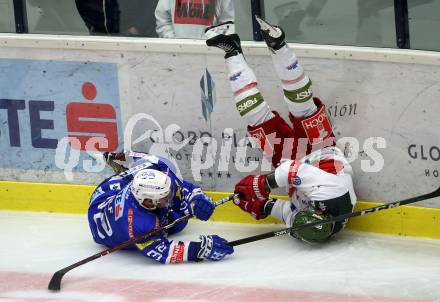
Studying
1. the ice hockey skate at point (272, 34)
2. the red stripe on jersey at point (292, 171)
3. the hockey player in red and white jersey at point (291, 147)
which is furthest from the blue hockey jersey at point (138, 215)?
the ice hockey skate at point (272, 34)

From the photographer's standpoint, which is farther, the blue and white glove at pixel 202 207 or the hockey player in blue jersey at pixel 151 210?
the blue and white glove at pixel 202 207

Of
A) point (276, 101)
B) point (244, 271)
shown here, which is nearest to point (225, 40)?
point (276, 101)

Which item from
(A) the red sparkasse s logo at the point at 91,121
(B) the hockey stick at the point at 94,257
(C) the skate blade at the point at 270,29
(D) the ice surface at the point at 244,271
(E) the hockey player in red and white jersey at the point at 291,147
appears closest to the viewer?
(D) the ice surface at the point at 244,271

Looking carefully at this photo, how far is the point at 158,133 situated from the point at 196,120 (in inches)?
10.2

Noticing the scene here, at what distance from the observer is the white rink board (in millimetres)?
5613

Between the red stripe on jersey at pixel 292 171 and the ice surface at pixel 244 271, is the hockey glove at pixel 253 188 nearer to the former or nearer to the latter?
the red stripe on jersey at pixel 292 171

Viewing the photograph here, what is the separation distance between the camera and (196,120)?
20.2 feet

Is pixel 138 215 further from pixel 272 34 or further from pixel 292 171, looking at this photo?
pixel 272 34

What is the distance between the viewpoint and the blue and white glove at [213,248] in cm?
550

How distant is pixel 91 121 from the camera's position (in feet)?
20.9

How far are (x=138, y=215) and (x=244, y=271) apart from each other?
2.11ft

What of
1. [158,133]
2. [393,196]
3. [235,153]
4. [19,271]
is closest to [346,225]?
[393,196]

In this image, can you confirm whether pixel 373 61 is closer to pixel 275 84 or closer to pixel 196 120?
pixel 275 84

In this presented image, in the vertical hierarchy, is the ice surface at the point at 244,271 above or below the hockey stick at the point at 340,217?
below
